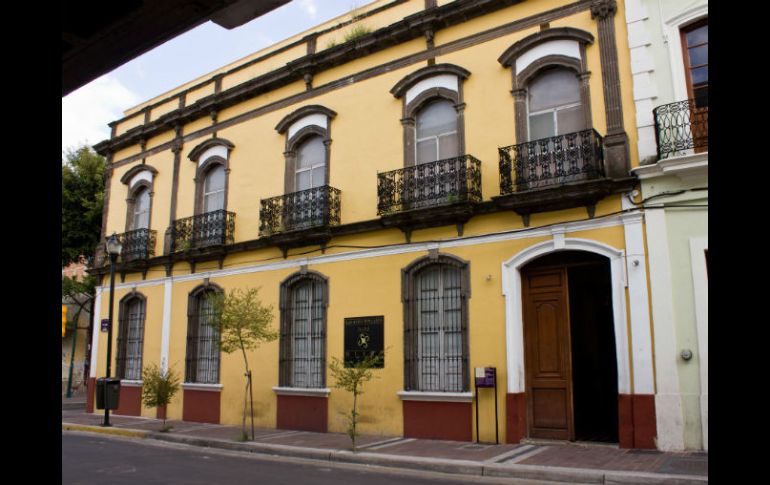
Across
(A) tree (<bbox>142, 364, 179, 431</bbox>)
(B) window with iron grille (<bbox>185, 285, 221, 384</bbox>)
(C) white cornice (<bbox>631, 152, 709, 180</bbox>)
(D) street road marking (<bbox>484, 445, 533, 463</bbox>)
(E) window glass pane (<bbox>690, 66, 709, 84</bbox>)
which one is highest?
(E) window glass pane (<bbox>690, 66, 709, 84</bbox>)

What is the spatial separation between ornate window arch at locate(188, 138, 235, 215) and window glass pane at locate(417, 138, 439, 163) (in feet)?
20.5

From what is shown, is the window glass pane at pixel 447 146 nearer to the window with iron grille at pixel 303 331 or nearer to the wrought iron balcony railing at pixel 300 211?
the wrought iron balcony railing at pixel 300 211

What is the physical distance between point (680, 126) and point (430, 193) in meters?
4.95

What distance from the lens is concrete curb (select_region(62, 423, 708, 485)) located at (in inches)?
330

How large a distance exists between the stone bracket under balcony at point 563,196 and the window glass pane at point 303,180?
577 cm

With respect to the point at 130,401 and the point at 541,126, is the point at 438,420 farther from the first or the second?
the point at 130,401

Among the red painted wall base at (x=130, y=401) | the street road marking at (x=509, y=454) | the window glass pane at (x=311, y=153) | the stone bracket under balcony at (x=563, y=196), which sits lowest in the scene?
the street road marking at (x=509, y=454)

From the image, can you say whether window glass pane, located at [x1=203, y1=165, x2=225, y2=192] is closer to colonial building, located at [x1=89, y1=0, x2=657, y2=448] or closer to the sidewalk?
colonial building, located at [x1=89, y1=0, x2=657, y2=448]

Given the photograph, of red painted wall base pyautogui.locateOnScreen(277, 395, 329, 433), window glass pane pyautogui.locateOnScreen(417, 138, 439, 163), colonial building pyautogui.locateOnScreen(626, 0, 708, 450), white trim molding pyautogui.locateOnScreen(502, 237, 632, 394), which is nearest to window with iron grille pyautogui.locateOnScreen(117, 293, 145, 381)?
red painted wall base pyautogui.locateOnScreen(277, 395, 329, 433)

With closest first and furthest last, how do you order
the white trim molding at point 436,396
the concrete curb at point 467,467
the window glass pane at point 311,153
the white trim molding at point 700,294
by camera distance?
the concrete curb at point 467,467 < the white trim molding at point 700,294 < the white trim molding at point 436,396 < the window glass pane at point 311,153

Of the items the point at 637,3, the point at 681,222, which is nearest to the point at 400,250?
the point at 681,222

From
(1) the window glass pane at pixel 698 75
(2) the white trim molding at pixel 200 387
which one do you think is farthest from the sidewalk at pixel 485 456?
(1) the window glass pane at pixel 698 75

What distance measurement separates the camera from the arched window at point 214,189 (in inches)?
722
